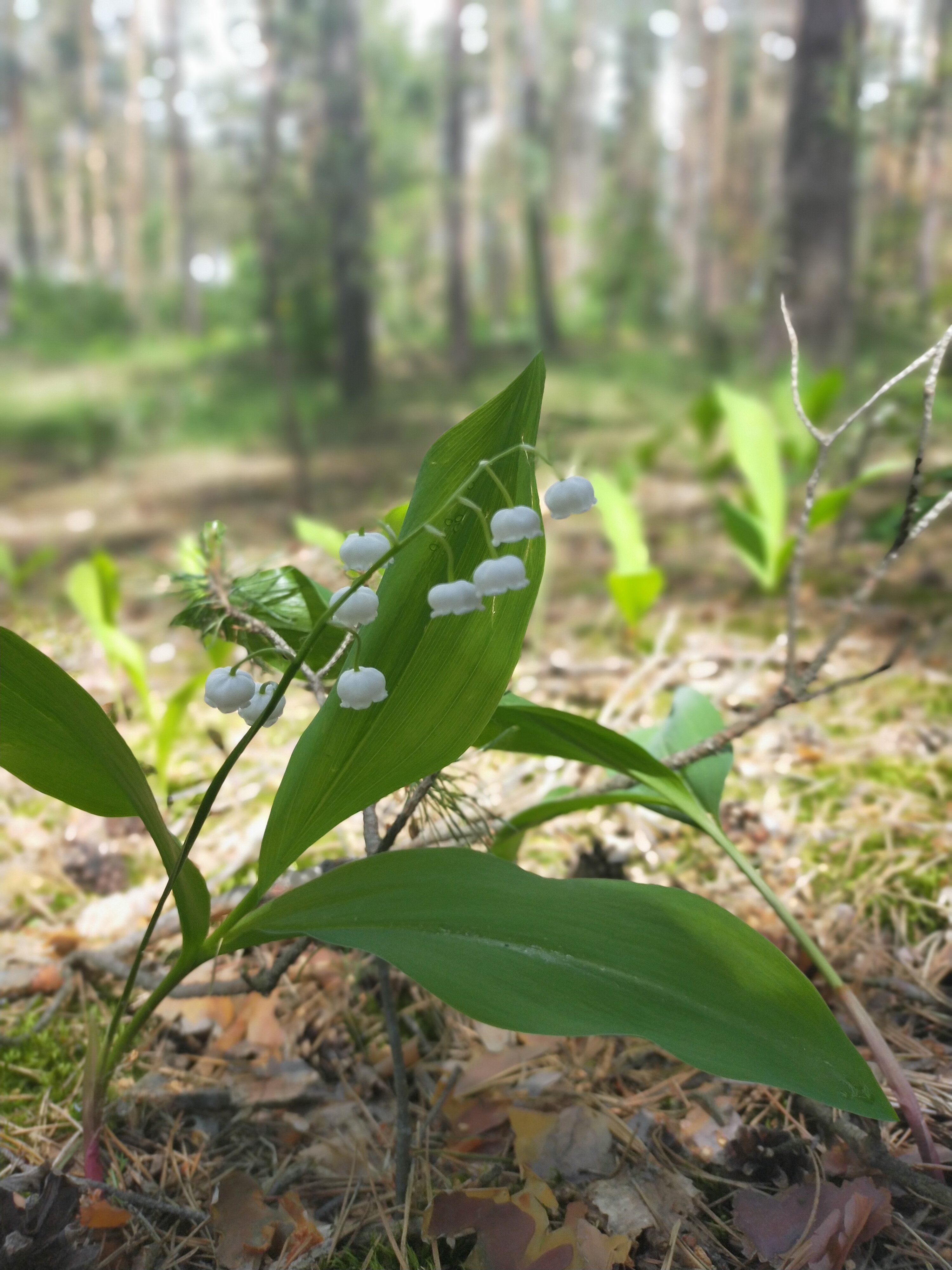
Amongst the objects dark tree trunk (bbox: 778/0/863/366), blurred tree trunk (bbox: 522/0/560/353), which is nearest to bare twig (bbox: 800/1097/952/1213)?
dark tree trunk (bbox: 778/0/863/366)

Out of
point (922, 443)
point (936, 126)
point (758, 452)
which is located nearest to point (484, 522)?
point (922, 443)

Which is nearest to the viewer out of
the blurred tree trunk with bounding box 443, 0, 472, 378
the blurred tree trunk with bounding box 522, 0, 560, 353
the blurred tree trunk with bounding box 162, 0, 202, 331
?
the blurred tree trunk with bounding box 522, 0, 560, 353

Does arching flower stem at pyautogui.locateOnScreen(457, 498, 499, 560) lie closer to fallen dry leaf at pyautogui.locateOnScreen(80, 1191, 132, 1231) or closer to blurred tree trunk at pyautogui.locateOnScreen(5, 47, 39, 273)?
fallen dry leaf at pyautogui.locateOnScreen(80, 1191, 132, 1231)

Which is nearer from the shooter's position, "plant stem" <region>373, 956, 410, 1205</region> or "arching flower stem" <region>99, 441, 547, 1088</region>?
"arching flower stem" <region>99, 441, 547, 1088</region>

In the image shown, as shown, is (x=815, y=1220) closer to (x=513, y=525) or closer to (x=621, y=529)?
(x=513, y=525)

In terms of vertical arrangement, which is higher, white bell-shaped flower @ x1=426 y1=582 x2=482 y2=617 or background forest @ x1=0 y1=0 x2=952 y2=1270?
white bell-shaped flower @ x1=426 y1=582 x2=482 y2=617

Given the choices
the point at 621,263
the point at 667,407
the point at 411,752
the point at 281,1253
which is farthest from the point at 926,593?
the point at 621,263

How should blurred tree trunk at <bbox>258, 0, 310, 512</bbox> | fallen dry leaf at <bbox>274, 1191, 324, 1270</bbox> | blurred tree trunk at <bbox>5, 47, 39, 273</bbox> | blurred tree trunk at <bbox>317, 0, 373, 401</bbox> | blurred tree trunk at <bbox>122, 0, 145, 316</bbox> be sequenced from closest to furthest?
fallen dry leaf at <bbox>274, 1191, 324, 1270</bbox>, blurred tree trunk at <bbox>258, 0, 310, 512</bbox>, blurred tree trunk at <bbox>317, 0, 373, 401</bbox>, blurred tree trunk at <bbox>5, 47, 39, 273</bbox>, blurred tree trunk at <bbox>122, 0, 145, 316</bbox>
